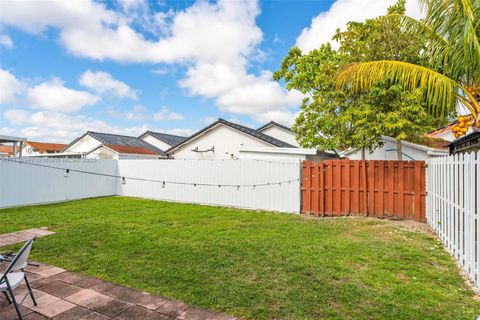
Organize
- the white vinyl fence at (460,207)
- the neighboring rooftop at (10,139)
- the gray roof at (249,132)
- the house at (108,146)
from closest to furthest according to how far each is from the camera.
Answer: the white vinyl fence at (460,207)
the neighboring rooftop at (10,139)
the gray roof at (249,132)
the house at (108,146)

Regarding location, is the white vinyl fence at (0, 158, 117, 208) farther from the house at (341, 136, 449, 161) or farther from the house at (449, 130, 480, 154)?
the house at (449, 130, 480, 154)

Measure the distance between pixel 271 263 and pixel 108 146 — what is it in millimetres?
21008

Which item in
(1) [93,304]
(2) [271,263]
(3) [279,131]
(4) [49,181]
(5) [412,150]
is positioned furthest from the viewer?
(3) [279,131]

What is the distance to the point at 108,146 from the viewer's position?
2212cm

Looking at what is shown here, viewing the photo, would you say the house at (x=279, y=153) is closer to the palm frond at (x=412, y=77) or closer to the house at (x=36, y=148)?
the palm frond at (x=412, y=77)

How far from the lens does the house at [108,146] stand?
71.6 feet

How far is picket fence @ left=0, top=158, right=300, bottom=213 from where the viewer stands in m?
9.73

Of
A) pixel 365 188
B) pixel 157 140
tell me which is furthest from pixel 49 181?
pixel 157 140

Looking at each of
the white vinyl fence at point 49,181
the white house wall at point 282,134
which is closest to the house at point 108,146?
the white vinyl fence at point 49,181

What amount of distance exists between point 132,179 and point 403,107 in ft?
38.1

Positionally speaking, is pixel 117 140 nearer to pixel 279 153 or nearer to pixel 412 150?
pixel 279 153

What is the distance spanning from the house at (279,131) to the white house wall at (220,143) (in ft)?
27.7

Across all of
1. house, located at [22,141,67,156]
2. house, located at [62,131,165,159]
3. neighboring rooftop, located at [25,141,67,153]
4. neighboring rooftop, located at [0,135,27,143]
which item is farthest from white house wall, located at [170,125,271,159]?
neighboring rooftop, located at [25,141,67,153]

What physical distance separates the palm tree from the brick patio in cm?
562
